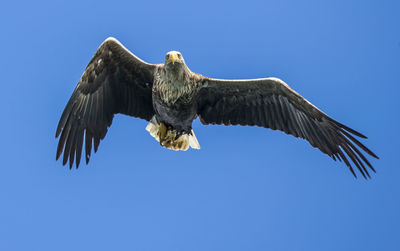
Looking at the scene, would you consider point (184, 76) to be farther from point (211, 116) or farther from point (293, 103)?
point (293, 103)

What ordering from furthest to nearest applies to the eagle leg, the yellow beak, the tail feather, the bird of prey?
the tail feather, the eagle leg, the bird of prey, the yellow beak

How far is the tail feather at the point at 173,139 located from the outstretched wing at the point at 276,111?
390 millimetres

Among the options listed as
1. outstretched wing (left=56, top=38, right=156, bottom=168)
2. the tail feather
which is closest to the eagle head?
outstretched wing (left=56, top=38, right=156, bottom=168)

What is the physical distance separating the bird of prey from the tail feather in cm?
2

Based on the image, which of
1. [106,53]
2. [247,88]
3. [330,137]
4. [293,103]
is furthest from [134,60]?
[330,137]

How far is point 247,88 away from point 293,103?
0.66 metres

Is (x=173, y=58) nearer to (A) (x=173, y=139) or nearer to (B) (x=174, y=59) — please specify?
(B) (x=174, y=59)

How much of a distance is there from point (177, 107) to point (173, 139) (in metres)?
0.81

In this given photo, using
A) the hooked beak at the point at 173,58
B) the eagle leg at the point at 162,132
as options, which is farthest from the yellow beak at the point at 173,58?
the eagle leg at the point at 162,132

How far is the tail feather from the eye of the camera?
8516mm

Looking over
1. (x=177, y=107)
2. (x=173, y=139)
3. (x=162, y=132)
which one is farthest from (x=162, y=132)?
(x=177, y=107)

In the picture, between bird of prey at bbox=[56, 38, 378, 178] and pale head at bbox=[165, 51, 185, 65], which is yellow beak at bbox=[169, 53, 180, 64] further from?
bird of prey at bbox=[56, 38, 378, 178]

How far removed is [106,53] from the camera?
7980 millimetres

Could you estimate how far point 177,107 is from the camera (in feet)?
25.8
